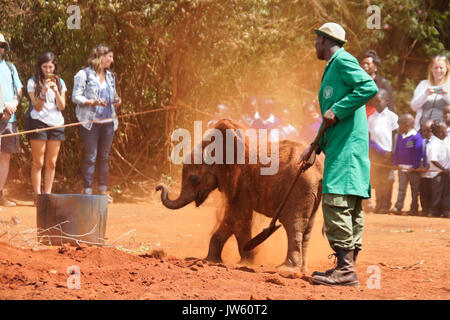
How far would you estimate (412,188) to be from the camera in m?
11.5

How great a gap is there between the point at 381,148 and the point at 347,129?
20.2 feet

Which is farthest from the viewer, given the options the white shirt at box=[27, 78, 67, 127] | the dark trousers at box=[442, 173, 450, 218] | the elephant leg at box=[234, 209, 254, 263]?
the dark trousers at box=[442, 173, 450, 218]

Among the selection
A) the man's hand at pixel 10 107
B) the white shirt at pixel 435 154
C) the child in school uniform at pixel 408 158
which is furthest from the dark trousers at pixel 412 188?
the man's hand at pixel 10 107

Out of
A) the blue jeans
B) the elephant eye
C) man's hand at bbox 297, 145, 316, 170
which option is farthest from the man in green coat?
the blue jeans

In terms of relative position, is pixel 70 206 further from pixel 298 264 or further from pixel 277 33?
pixel 277 33

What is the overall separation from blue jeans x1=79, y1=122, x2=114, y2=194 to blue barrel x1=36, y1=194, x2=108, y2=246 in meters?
3.43

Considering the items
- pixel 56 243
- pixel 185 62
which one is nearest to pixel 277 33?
pixel 185 62

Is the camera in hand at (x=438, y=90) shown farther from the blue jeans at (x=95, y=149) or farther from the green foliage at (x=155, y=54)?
the blue jeans at (x=95, y=149)

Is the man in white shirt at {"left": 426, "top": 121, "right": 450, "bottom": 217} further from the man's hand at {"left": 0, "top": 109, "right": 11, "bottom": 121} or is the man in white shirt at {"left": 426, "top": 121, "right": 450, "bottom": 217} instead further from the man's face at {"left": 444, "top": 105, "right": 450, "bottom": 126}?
the man's hand at {"left": 0, "top": 109, "right": 11, "bottom": 121}

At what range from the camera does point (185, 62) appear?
11977 mm

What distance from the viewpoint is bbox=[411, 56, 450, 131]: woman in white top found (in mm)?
11359

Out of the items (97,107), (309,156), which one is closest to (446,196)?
(97,107)

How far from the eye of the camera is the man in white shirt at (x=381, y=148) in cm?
1138
